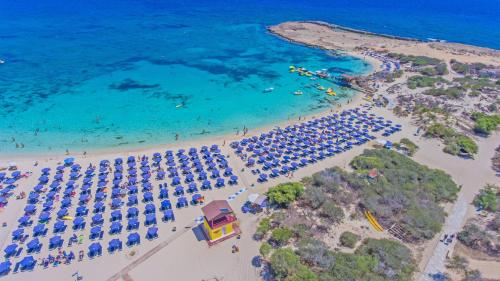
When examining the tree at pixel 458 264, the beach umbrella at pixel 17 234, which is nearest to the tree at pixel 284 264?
the tree at pixel 458 264

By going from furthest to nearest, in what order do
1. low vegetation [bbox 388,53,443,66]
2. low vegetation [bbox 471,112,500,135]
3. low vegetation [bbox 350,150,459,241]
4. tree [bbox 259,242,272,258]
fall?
low vegetation [bbox 388,53,443,66]
low vegetation [bbox 471,112,500,135]
low vegetation [bbox 350,150,459,241]
tree [bbox 259,242,272,258]

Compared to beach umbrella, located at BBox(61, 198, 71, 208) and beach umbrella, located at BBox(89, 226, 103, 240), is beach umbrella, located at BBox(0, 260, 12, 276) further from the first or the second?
beach umbrella, located at BBox(61, 198, 71, 208)

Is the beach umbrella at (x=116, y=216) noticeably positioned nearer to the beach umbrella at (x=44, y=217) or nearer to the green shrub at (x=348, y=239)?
the beach umbrella at (x=44, y=217)

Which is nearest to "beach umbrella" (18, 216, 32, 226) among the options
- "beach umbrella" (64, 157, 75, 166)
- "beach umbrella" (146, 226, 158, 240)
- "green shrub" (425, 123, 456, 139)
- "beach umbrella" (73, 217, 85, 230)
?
"beach umbrella" (73, 217, 85, 230)

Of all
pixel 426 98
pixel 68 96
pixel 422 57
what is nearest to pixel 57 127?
pixel 68 96

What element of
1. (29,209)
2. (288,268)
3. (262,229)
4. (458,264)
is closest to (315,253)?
(288,268)

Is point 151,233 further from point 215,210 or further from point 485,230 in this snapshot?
point 485,230
